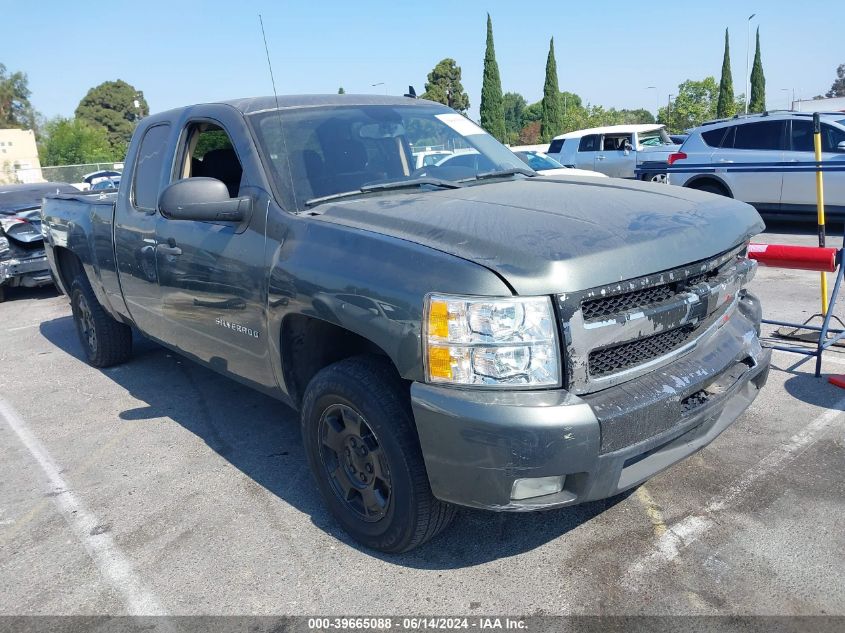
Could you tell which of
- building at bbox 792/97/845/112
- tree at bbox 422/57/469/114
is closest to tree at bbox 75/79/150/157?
tree at bbox 422/57/469/114

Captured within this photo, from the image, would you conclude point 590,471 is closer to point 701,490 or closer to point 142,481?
point 701,490

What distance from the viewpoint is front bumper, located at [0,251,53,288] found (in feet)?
30.6

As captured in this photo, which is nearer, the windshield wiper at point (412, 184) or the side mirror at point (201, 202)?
the side mirror at point (201, 202)

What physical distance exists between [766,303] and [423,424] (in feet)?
17.6

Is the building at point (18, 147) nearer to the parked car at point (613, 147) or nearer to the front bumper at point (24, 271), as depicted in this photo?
the parked car at point (613, 147)

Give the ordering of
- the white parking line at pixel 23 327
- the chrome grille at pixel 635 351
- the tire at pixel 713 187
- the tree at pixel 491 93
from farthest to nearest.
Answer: the tree at pixel 491 93 → the tire at pixel 713 187 → the white parking line at pixel 23 327 → the chrome grille at pixel 635 351

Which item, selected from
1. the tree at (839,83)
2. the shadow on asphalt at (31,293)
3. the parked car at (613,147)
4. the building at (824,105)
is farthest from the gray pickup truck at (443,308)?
the tree at (839,83)

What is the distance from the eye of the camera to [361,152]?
3.73 meters

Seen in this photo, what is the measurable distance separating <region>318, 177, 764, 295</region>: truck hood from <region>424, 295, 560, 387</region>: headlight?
10cm

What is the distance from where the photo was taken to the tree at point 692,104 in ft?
157

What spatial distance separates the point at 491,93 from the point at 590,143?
28456mm

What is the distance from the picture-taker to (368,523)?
302cm

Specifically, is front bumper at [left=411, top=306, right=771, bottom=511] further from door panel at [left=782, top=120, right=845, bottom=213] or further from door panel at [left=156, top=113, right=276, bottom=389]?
door panel at [left=782, top=120, right=845, bottom=213]

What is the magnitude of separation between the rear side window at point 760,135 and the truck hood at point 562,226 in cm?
880
